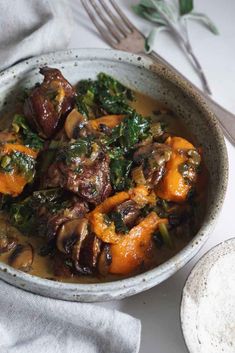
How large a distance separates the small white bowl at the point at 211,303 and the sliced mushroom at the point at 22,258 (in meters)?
0.72

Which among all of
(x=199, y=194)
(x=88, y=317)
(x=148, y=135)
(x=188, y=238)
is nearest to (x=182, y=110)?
(x=148, y=135)

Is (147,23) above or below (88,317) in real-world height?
→ above

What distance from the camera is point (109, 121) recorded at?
3328mm

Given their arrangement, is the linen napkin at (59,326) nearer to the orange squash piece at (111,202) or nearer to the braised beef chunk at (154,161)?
the orange squash piece at (111,202)

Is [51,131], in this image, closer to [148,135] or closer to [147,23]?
[148,135]

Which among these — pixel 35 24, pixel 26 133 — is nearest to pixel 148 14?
pixel 35 24

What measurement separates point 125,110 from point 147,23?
3.42ft

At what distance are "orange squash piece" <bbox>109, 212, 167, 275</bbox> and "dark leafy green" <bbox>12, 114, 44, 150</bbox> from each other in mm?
692

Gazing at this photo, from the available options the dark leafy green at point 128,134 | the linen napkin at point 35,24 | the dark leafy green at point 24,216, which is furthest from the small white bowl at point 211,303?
the linen napkin at point 35,24

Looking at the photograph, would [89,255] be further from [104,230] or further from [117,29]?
[117,29]

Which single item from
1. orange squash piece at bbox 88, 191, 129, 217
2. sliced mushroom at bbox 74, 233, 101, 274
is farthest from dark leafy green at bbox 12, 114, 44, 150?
sliced mushroom at bbox 74, 233, 101, 274

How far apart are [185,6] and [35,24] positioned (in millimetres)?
1036

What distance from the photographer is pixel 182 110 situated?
3.52 m

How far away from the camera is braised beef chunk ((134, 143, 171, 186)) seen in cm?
306
